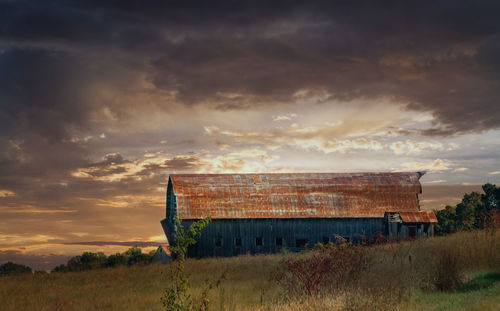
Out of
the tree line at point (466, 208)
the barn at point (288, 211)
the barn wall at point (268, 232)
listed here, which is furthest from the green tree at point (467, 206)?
the barn wall at point (268, 232)

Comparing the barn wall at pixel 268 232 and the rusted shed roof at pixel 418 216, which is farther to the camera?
the rusted shed roof at pixel 418 216

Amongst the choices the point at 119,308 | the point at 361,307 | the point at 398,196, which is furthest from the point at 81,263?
the point at 361,307

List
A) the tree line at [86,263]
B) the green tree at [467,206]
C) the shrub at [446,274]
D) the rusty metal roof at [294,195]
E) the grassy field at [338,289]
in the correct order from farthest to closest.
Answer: the green tree at [467,206]
the rusty metal roof at [294,195]
the tree line at [86,263]
the shrub at [446,274]
the grassy field at [338,289]

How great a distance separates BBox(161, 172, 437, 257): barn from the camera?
32.7 metres

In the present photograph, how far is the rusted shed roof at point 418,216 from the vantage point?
109 feet

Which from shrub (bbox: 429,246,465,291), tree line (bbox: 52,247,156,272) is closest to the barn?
tree line (bbox: 52,247,156,272)

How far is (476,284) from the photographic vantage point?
44.3ft

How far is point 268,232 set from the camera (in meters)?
32.9

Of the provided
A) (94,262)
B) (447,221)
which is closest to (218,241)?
(94,262)

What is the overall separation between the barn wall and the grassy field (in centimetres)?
1141

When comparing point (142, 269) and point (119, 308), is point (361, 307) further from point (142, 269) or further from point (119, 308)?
point (142, 269)

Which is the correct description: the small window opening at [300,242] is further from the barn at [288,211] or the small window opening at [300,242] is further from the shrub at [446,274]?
the shrub at [446,274]

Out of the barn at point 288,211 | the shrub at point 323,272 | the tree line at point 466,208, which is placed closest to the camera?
the shrub at point 323,272

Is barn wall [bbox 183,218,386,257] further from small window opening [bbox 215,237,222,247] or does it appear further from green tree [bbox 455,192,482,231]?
green tree [bbox 455,192,482,231]
